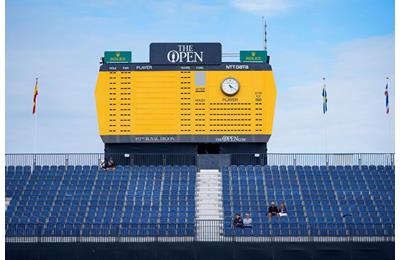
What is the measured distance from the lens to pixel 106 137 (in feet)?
132

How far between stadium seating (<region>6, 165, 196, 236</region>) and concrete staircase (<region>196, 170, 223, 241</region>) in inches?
17.7

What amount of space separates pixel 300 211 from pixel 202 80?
841cm

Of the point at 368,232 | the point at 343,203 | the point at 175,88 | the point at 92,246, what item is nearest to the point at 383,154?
the point at 343,203

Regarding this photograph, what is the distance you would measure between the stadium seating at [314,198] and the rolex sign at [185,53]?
224 inches

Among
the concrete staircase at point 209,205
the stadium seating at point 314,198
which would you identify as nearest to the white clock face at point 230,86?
the stadium seating at point 314,198

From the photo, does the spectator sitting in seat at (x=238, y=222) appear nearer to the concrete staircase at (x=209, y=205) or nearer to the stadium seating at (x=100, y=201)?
the concrete staircase at (x=209, y=205)

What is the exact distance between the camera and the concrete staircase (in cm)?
3397

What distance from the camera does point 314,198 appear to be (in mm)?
38094

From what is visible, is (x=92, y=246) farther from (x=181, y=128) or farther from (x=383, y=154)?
(x=383, y=154)

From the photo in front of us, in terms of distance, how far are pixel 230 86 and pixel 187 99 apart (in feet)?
7.34

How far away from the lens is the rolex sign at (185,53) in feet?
A: 131
